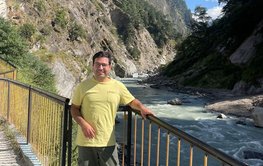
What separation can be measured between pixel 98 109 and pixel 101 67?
47cm

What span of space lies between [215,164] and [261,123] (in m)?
12.2

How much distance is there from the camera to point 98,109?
4375 millimetres

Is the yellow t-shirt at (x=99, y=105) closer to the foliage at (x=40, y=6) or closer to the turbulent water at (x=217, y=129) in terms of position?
the turbulent water at (x=217, y=129)

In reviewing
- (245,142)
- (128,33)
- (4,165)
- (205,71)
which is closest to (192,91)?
(205,71)

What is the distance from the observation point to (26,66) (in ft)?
77.6

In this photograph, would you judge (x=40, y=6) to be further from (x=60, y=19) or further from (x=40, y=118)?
(x=40, y=118)

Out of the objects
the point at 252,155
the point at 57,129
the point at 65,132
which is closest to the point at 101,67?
the point at 65,132

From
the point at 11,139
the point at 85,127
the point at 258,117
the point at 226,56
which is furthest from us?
the point at 226,56

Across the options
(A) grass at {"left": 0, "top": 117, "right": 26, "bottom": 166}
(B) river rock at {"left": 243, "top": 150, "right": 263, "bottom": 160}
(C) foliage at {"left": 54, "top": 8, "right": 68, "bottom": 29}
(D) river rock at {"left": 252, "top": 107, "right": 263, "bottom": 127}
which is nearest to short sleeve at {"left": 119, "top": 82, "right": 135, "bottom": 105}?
(A) grass at {"left": 0, "top": 117, "right": 26, "bottom": 166}

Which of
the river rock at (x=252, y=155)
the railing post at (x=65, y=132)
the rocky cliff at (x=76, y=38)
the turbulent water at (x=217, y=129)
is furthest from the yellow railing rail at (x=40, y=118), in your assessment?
the rocky cliff at (x=76, y=38)

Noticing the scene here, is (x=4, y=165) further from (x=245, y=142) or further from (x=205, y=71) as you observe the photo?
(x=205, y=71)

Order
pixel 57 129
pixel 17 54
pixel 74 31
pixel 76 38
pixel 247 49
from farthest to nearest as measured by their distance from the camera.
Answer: pixel 76 38 < pixel 74 31 < pixel 247 49 < pixel 17 54 < pixel 57 129

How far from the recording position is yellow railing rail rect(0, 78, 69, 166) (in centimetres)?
584

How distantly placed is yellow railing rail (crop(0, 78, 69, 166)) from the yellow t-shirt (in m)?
0.96
